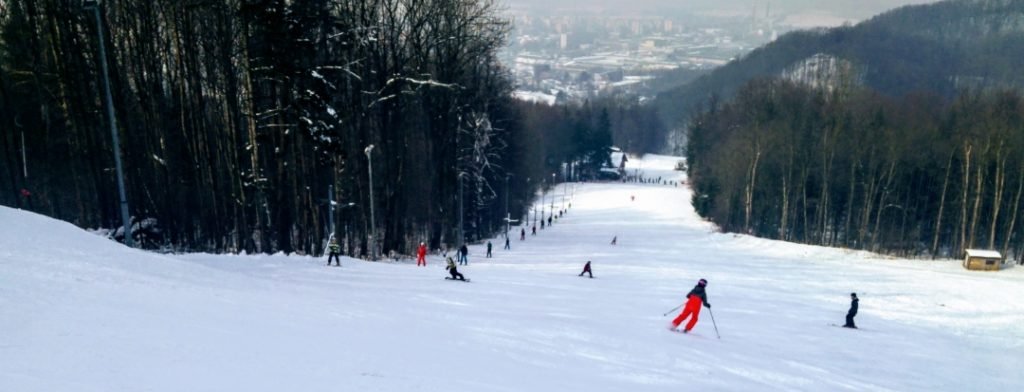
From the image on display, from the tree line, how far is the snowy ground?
1722cm

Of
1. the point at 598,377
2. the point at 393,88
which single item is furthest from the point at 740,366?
the point at 393,88

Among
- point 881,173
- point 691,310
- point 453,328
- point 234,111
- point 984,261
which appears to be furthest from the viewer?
point 881,173

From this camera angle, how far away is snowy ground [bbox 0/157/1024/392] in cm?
607

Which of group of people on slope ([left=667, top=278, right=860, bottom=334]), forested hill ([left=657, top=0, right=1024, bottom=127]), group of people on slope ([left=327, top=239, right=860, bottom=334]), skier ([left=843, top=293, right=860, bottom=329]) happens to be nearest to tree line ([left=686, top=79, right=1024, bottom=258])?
skier ([left=843, top=293, right=860, bottom=329])

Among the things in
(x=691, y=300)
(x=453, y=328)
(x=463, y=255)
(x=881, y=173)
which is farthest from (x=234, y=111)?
(x=881, y=173)

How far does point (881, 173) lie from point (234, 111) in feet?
137

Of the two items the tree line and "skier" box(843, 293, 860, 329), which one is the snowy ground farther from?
the tree line

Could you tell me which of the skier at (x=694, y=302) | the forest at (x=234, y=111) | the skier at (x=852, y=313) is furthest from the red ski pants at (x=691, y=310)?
the forest at (x=234, y=111)

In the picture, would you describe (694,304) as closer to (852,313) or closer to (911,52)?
(852,313)

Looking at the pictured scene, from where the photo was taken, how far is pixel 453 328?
10094mm

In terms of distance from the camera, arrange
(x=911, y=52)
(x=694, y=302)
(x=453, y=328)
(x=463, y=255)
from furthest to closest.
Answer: (x=911, y=52), (x=463, y=255), (x=694, y=302), (x=453, y=328)

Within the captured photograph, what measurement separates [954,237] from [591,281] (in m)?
33.0

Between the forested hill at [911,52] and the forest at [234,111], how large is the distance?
331ft

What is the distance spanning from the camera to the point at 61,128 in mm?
24859
